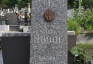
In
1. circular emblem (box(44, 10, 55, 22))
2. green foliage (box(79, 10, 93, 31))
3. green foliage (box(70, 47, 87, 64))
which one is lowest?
green foliage (box(70, 47, 87, 64))

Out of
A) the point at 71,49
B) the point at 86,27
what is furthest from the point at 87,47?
the point at 71,49

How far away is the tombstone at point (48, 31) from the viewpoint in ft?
20.6

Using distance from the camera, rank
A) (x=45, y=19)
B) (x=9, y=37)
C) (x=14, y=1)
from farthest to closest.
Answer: (x=14, y=1)
(x=9, y=37)
(x=45, y=19)

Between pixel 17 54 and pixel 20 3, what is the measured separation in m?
43.0

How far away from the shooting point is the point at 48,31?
6.33 meters

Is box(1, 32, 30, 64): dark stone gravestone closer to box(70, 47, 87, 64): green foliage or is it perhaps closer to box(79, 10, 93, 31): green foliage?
box(70, 47, 87, 64): green foliage

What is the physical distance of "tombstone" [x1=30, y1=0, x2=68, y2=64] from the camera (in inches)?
247

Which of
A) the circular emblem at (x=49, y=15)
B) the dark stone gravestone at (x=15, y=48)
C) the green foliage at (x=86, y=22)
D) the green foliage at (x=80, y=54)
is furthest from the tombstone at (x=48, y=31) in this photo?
the green foliage at (x=86, y=22)

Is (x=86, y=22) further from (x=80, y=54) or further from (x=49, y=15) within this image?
(x=49, y=15)

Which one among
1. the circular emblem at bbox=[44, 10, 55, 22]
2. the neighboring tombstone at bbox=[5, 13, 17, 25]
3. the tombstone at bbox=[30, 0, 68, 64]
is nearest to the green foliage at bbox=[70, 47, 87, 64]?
the tombstone at bbox=[30, 0, 68, 64]

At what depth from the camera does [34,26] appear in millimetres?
6316

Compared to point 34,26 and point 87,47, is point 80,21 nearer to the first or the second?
point 87,47

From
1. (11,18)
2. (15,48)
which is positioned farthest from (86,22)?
(15,48)

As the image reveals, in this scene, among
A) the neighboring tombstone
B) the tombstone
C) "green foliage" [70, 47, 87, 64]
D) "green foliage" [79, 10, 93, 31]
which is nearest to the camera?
the tombstone
